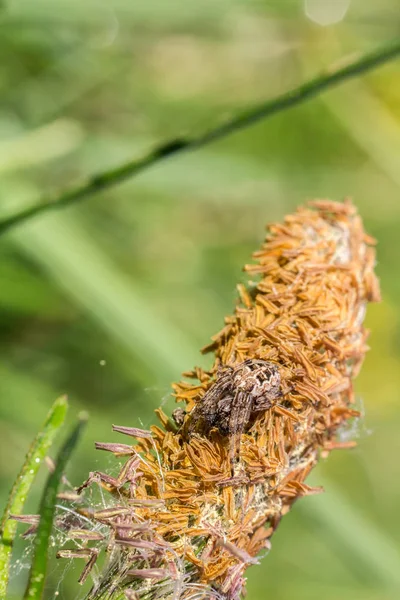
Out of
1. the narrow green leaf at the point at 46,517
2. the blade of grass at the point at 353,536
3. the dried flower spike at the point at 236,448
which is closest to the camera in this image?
the narrow green leaf at the point at 46,517

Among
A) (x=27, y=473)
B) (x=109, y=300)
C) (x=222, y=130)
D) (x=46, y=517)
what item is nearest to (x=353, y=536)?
(x=109, y=300)

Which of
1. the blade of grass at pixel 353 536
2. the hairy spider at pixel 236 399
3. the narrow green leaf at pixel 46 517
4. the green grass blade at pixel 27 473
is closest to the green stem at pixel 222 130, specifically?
the hairy spider at pixel 236 399

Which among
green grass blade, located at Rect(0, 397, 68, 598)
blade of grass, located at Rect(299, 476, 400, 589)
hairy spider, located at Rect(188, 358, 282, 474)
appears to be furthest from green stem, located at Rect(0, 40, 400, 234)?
blade of grass, located at Rect(299, 476, 400, 589)

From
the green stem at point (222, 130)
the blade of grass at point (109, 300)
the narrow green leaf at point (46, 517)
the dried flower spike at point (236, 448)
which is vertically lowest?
the narrow green leaf at point (46, 517)

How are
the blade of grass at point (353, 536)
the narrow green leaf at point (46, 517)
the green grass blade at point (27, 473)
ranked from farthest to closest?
the blade of grass at point (353, 536) → the green grass blade at point (27, 473) → the narrow green leaf at point (46, 517)

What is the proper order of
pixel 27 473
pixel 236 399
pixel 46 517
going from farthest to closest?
pixel 236 399, pixel 27 473, pixel 46 517

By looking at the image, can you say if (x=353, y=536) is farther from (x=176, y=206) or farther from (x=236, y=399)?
(x=176, y=206)

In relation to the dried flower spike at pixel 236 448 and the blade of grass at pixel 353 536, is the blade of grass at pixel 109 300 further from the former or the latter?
the dried flower spike at pixel 236 448

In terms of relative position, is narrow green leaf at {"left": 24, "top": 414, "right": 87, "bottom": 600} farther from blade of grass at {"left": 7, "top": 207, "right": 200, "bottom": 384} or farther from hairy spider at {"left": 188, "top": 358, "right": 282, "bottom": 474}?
blade of grass at {"left": 7, "top": 207, "right": 200, "bottom": 384}
